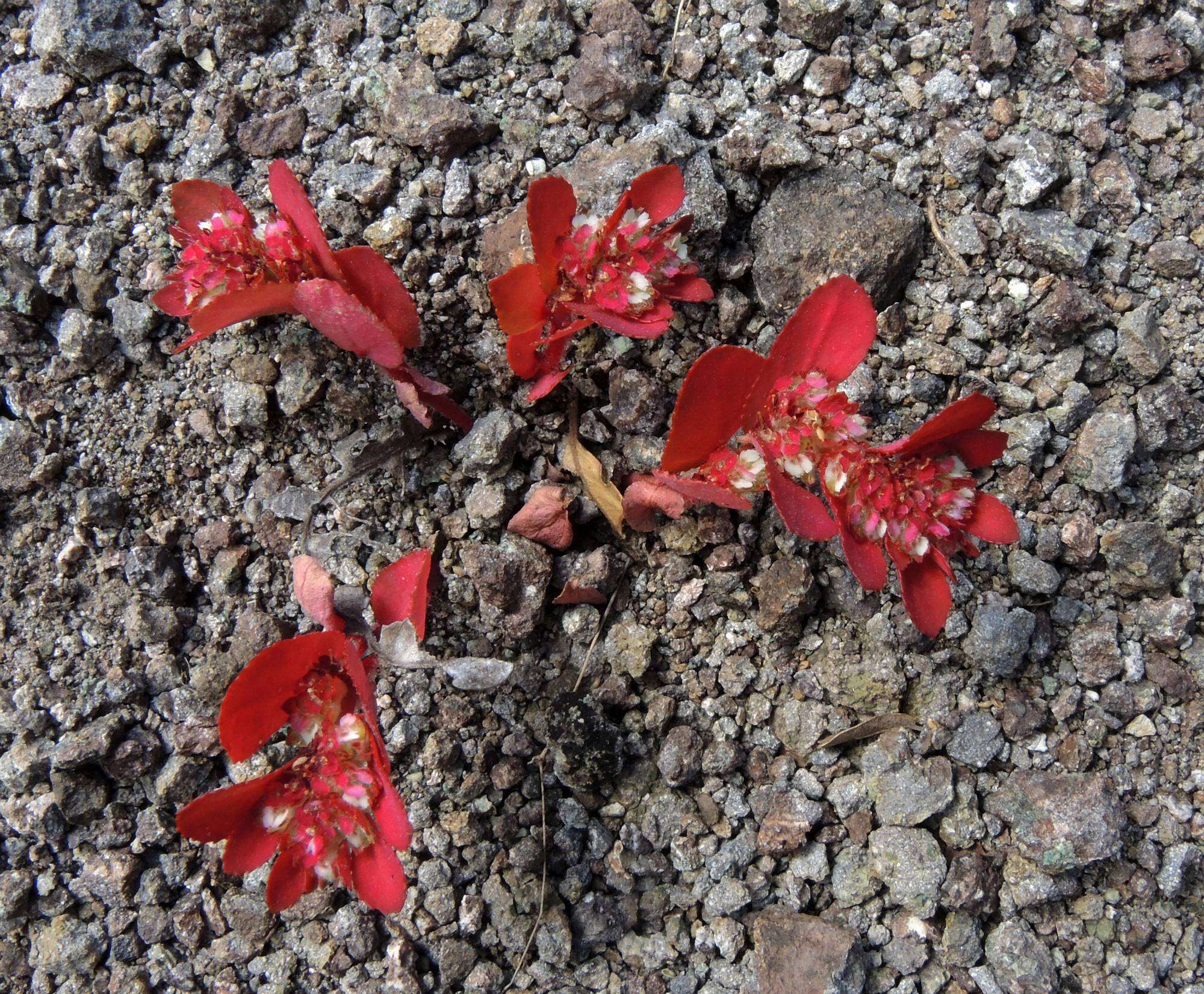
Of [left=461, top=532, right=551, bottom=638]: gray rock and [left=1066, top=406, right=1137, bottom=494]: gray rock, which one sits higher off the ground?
[left=461, top=532, right=551, bottom=638]: gray rock

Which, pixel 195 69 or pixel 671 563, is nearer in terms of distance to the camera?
pixel 671 563

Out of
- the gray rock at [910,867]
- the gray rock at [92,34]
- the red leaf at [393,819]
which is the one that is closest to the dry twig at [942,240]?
the gray rock at [910,867]

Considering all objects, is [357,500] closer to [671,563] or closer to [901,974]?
[671,563]

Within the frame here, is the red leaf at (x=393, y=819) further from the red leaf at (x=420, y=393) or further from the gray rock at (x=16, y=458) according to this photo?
the gray rock at (x=16, y=458)

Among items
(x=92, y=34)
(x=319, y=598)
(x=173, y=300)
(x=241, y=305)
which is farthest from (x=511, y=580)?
(x=92, y=34)

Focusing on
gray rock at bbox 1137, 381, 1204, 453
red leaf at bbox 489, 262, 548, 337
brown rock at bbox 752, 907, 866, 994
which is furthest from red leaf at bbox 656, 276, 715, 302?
brown rock at bbox 752, 907, 866, 994

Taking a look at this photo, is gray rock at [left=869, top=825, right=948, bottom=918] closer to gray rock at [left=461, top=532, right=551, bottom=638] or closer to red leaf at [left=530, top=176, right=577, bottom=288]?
gray rock at [left=461, top=532, right=551, bottom=638]

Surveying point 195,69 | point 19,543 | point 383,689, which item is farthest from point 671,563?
point 195,69
